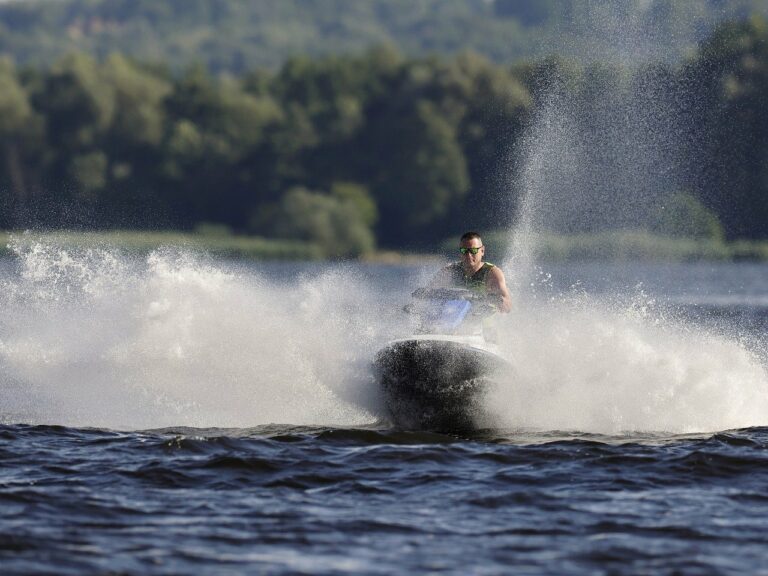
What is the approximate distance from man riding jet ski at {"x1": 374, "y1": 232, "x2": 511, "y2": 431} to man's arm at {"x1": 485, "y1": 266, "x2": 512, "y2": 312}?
0.01 metres

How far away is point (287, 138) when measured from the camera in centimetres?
9962

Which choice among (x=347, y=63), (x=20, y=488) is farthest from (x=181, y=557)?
(x=347, y=63)

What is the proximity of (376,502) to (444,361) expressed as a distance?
10.3 ft

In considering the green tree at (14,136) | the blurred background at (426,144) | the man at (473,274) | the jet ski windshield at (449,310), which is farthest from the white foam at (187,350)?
the green tree at (14,136)

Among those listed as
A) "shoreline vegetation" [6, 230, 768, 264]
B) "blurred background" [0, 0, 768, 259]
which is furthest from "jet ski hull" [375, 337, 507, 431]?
"blurred background" [0, 0, 768, 259]

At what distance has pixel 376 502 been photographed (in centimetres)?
1057

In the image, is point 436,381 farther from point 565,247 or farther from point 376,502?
point 565,247

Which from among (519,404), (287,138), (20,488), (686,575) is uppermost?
(287,138)

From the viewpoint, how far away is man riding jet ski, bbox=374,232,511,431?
A: 13.5m

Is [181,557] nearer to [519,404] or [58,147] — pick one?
[519,404]

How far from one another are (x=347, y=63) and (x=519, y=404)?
3751 inches

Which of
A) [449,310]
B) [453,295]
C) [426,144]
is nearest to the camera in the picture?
[449,310]

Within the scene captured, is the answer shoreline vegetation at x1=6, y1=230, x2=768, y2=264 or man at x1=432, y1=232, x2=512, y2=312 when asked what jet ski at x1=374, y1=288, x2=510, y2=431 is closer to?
man at x1=432, y1=232, x2=512, y2=312

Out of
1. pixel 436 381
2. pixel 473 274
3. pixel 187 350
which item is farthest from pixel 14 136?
pixel 436 381
